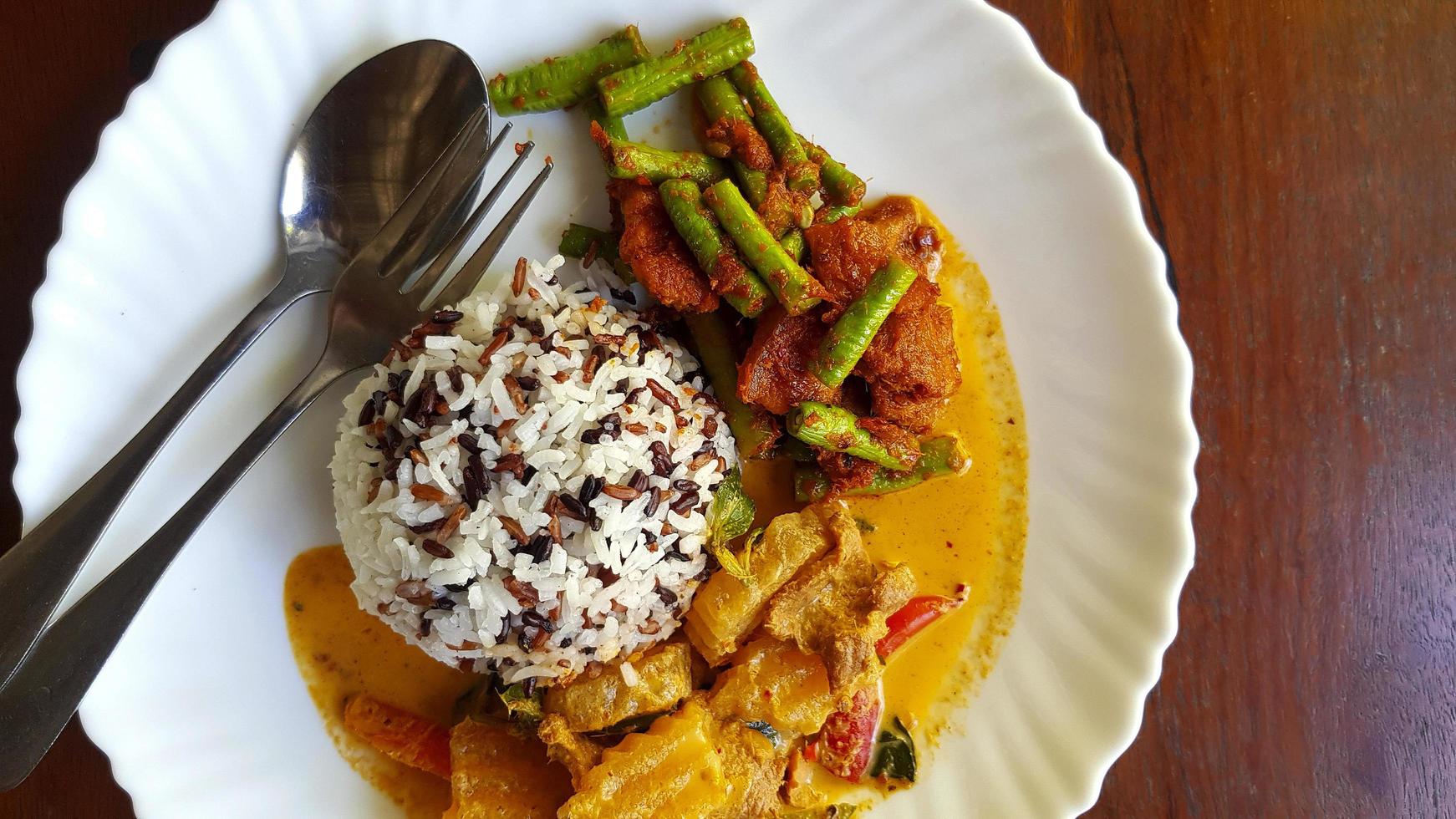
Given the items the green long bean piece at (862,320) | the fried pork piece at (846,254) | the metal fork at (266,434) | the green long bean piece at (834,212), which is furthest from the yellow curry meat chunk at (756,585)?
the metal fork at (266,434)

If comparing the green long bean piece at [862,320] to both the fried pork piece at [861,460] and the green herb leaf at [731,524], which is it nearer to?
the fried pork piece at [861,460]

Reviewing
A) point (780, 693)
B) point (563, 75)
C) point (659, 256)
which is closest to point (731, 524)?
point (780, 693)

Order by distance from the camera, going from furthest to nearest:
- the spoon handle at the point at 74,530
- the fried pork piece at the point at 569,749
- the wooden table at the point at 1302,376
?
1. the wooden table at the point at 1302,376
2. the fried pork piece at the point at 569,749
3. the spoon handle at the point at 74,530

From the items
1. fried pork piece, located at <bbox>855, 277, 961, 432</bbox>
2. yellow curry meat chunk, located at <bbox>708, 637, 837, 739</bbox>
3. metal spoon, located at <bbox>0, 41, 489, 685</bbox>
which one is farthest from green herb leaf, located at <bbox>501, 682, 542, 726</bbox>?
fried pork piece, located at <bbox>855, 277, 961, 432</bbox>

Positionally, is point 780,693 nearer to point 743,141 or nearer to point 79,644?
point 743,141

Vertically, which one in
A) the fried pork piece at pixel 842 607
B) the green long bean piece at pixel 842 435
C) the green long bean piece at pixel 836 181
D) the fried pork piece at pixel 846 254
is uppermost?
the green long bean piece at pixel 836 181

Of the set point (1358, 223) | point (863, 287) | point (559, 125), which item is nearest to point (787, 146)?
point (863, 287)
